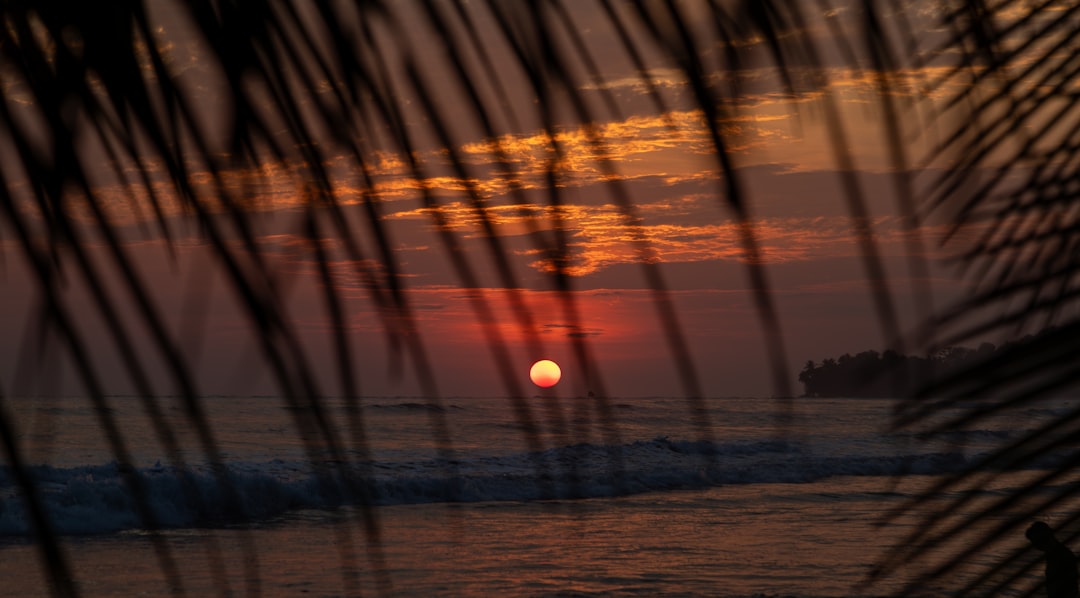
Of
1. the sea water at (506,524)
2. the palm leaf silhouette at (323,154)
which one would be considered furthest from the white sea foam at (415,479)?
the palm leaf silhouette at (323,154)

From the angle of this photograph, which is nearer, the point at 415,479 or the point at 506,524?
the point at 506,524

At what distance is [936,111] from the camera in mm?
1049

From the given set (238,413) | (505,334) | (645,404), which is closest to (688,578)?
(505,334)

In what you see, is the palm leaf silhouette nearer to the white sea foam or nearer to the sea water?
the sea water

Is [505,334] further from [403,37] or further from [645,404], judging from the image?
[645,404]

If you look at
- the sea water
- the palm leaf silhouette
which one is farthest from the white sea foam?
the palm leaf silhouette

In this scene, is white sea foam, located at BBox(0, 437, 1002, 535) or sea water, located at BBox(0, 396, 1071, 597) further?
white sea foam, located at BBox(0, 437, 1002, 535)

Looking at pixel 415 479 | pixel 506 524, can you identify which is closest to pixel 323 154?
pixel 506 524

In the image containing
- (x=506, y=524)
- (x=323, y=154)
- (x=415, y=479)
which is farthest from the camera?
(x=415, y=479)

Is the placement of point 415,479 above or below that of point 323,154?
below

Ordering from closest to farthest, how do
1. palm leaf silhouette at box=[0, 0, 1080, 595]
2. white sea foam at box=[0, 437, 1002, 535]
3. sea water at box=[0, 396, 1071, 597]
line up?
palm leaf silhouette at box=[0, 0, 1080, 595]
sea water at box=[0, 396, 1071, 597]
white sea foam at box=[0, 437, 1002, 535]

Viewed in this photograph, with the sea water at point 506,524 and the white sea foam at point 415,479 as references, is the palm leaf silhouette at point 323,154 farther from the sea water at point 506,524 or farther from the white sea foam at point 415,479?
the white sea foam at point 415,479

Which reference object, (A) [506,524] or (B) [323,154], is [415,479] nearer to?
(A) [506,524]

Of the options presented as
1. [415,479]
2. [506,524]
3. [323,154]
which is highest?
[323,154]
